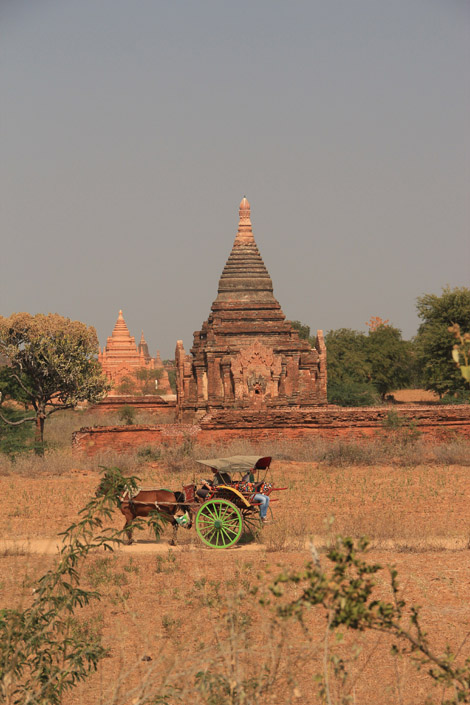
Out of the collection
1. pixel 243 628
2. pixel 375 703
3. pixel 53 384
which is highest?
pixel 53 384

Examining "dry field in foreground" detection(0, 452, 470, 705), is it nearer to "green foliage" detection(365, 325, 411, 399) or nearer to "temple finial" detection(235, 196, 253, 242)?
"temple finial" detection(235, 196, 253, 242)

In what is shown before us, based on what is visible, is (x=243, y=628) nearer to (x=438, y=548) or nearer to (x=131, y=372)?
(x=438, y=548)

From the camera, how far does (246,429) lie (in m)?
21.9

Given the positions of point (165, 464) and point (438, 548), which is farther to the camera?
point (165, 464)

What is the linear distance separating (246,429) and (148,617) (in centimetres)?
1385

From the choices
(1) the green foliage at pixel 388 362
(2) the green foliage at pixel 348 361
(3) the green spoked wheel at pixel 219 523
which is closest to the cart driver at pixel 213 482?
(3) the green spoked wheel at pixel 219 523

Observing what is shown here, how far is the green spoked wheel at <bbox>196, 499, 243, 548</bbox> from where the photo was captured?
11203mm

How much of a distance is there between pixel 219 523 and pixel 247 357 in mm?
17987

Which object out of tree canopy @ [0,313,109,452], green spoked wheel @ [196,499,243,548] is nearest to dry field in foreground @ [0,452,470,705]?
green spoked wheel @ [196,499,243,548]

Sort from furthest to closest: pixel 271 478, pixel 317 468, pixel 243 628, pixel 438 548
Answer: pixel 317 468 → pixel 271 478 → pixel 438 548 → pixel 243 628

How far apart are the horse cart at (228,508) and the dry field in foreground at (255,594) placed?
Answer: 29 centimetres

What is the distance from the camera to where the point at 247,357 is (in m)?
29.0

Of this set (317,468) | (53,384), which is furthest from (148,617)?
(53,384)

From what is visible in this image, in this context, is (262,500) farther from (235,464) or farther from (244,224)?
(244,224)
